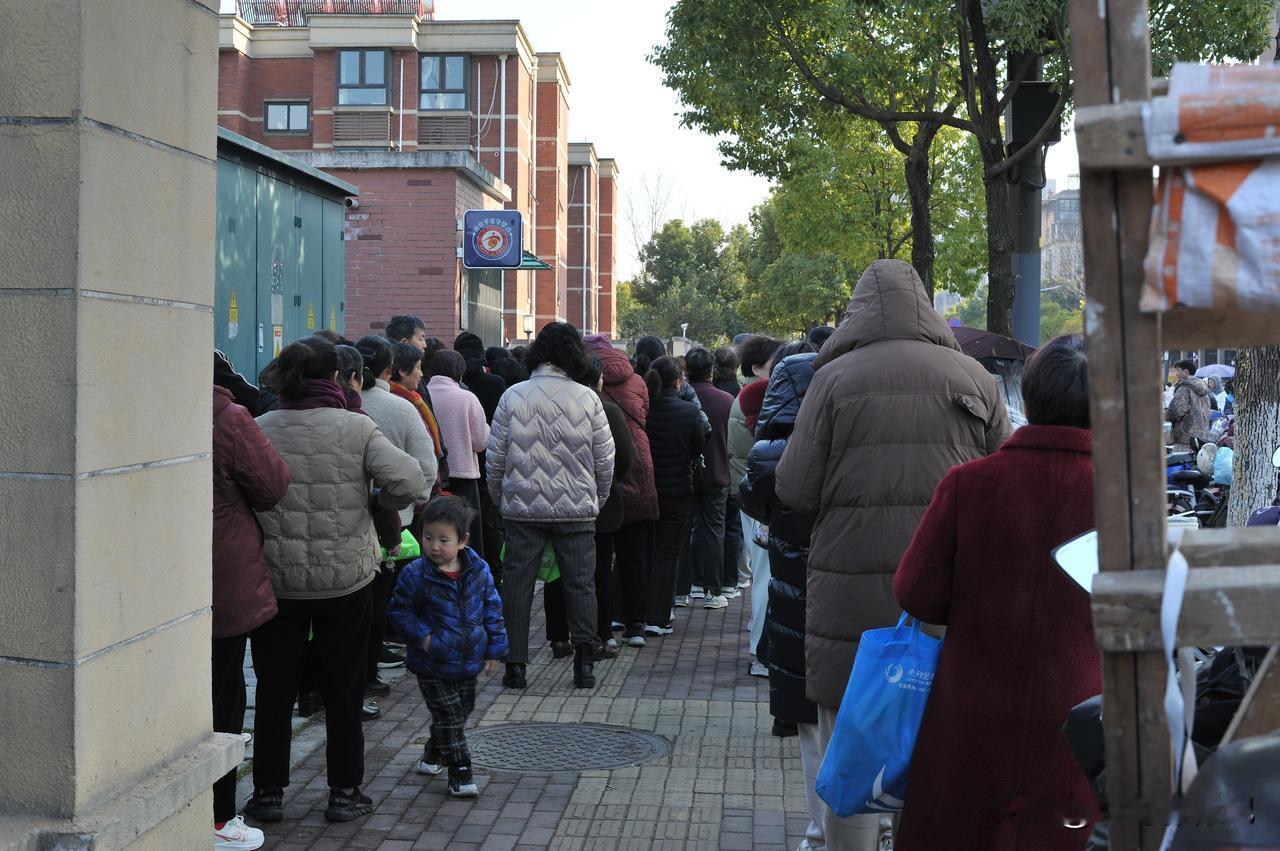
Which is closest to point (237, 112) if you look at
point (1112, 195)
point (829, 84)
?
point (829, 84)

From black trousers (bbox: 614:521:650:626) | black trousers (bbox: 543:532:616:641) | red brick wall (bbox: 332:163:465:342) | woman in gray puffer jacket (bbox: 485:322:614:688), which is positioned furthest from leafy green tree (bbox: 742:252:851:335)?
woman in gray puffer jacket (bbox: 485:322:614:688)

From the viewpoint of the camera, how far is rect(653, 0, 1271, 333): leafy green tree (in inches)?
619

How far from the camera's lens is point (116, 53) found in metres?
3.54

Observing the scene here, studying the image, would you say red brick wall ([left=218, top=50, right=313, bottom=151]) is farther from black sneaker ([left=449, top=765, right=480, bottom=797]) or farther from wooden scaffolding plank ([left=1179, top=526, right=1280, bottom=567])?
wooden scaffolding plank ([left=1179, top=526, right=1280, bottom=567])

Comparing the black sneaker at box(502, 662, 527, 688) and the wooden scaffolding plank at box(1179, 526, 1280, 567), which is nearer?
the wooden scaffolding plank at box(1179, 526, 1280, 567)

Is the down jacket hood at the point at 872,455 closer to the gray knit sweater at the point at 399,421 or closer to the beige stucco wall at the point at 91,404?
the beige stucco wall at the point at 91,404

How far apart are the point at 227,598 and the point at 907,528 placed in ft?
8.03

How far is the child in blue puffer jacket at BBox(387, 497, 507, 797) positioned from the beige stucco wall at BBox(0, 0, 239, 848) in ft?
7.04

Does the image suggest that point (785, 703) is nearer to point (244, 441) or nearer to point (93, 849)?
point (244, 441)

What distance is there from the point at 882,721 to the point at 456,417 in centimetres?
628

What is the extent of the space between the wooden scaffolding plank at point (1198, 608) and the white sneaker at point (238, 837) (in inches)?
171

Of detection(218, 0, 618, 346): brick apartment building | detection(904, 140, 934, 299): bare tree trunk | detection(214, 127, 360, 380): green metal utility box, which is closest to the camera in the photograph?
detection(214, 127, 360, 380): green metal utility box

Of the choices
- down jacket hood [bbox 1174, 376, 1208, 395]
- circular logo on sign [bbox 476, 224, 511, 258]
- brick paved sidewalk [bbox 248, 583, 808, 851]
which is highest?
circular logo on sign [bbox 476, 224, 511, 258]

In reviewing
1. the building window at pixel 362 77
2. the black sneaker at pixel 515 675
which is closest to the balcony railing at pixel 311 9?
the building window at pixel 362 77
